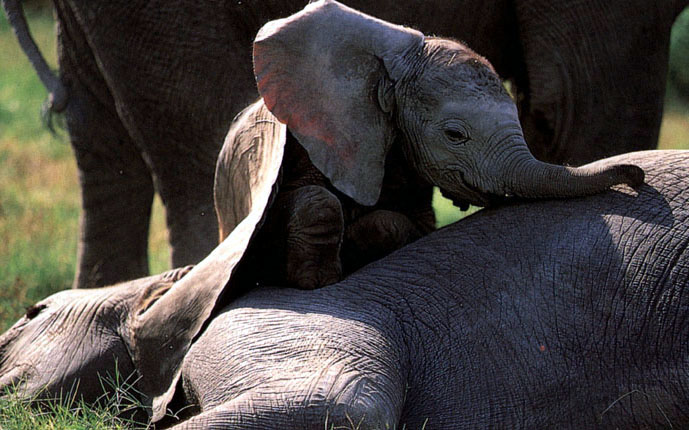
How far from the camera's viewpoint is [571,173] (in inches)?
108

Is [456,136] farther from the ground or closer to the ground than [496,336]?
farther from the ground

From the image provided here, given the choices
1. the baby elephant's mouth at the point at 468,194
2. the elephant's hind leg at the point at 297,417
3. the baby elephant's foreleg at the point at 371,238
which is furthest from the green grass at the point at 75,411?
the baby elephant's mouth at the point at 468,194

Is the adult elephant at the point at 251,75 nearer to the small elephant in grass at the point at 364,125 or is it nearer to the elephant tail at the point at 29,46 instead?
the elephant tail at the point at 29,46

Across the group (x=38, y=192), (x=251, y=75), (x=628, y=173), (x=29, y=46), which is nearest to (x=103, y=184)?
(x=29, y=46)

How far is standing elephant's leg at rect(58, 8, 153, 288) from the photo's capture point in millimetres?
4934

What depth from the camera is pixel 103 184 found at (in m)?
5.04

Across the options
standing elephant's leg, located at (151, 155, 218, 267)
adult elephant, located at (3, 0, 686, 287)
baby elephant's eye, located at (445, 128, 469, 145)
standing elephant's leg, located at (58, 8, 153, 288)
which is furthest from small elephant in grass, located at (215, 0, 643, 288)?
standing elephant's leg, located at (58, 8, 153, 288)

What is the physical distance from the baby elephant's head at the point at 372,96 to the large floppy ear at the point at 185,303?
14cm

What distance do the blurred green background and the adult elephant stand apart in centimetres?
90

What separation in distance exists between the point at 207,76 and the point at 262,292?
1393 mm

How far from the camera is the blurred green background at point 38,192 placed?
17.5 ft

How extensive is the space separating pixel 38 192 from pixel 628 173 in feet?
18.3

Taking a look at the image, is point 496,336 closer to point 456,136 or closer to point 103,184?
point 456,136

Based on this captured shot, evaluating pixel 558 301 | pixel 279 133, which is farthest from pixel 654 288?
pixel 279 133
